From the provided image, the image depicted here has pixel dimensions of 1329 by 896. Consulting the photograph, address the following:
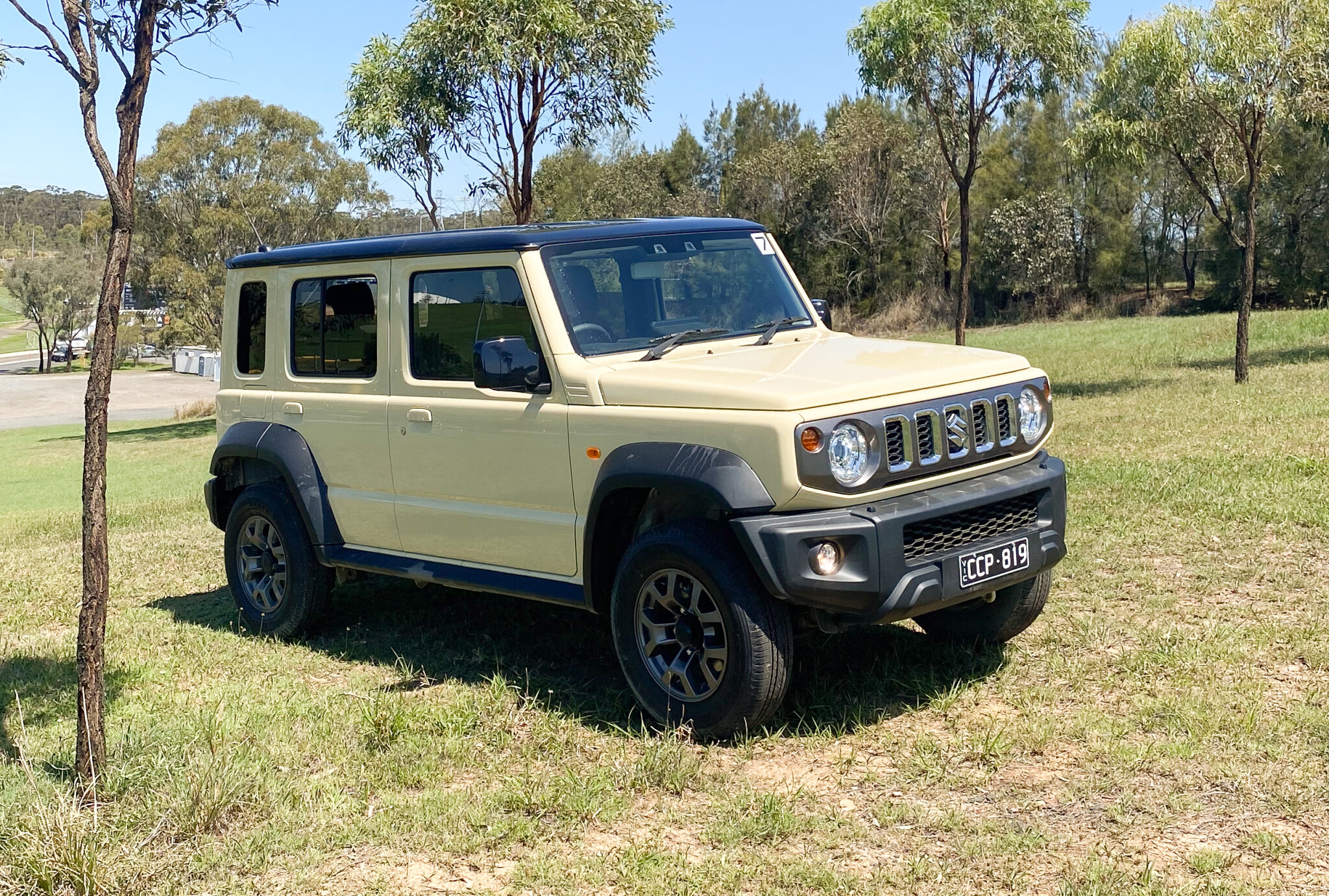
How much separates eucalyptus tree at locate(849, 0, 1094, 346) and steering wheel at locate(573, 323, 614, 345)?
1544cm

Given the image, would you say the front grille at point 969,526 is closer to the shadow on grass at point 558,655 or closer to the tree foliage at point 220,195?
the shadow on grass at point 558,655

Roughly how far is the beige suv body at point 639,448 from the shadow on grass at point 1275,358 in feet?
59.3

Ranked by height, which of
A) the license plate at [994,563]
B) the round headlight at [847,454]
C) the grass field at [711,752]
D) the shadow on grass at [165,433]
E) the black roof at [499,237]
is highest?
the black roof at [499,237]

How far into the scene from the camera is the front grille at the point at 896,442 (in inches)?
200

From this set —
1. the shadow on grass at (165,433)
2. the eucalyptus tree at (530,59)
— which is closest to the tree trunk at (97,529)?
the eucalyptus tree at (530,59)

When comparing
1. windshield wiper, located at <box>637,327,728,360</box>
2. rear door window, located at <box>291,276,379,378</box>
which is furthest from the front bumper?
rear door window, located at <box>291,276,379,378</box>

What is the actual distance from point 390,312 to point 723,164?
6083cm

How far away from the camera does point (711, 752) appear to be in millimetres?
5180

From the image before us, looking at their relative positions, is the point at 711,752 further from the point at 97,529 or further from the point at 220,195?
the point at 220,195

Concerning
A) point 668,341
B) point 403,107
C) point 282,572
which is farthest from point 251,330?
point 403,107

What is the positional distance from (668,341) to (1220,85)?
52.8 ft

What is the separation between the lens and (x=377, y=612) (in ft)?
25.8

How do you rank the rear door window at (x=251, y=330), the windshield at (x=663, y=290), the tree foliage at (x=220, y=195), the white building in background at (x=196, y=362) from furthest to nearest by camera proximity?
the white building in background at (x=196, y=362) → the tree foliage at (x=220, y=195) → the rear door window at (x=251, y=330) → the windshield at (x=663, y=290)

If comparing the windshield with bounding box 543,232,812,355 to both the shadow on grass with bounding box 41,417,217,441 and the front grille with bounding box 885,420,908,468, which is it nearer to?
the front grille with bounding box 885,420,908,468
